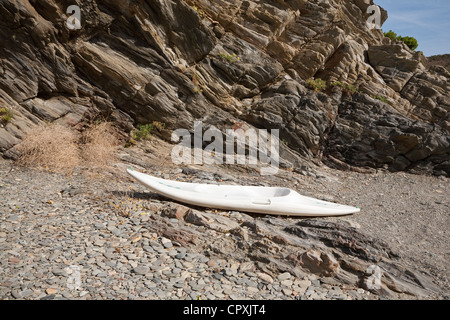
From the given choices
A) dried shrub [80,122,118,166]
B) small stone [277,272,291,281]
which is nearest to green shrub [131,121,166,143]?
dried shrub [80,122,118,166]

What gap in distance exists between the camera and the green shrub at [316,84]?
50.1 ft

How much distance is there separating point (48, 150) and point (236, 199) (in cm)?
569

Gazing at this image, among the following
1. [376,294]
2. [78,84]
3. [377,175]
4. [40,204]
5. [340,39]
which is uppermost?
[340,39]

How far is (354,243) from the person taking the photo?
20.0 feet

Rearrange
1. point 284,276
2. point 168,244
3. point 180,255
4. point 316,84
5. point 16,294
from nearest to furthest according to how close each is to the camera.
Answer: point 16,294
point 284,276
point 180,255
point 168,244
point 316,84

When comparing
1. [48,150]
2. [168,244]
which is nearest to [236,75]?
[48,150]

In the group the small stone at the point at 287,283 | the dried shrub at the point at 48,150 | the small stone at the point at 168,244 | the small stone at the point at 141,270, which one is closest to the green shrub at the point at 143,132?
the dried shrub at the point at 48,150

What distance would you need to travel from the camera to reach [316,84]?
1529 centimetres

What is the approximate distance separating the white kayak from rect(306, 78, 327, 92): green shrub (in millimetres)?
8453

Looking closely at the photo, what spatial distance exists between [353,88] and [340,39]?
8.94ft

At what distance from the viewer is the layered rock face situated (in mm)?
10602

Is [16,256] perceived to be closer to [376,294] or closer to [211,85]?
[376,294]

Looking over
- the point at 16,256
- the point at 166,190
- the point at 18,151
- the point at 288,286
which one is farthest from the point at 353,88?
the point at 16,256

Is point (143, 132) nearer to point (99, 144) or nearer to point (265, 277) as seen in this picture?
point (99, 144)
